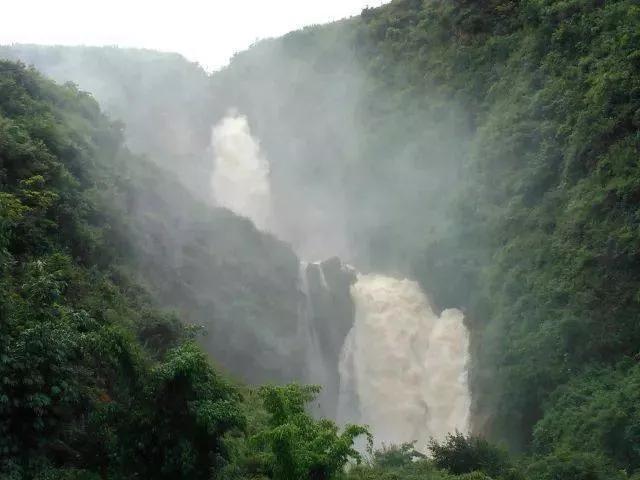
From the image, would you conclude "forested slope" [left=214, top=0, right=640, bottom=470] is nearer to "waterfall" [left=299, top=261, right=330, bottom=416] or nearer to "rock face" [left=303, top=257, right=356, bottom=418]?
"rock face" [left=303, top=257, right=356, bottom=418]

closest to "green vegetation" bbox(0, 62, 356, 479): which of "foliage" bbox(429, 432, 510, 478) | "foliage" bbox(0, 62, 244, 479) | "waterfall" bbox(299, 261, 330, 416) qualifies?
"foliage" bbox(0, 62, 244, 479)

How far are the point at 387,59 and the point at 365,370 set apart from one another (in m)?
24.3

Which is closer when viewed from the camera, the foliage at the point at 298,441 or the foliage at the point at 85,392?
the foliage at the point at 85,392

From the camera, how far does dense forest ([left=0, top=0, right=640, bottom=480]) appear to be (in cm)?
1026

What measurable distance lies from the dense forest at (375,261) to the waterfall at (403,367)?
1282 millimetres

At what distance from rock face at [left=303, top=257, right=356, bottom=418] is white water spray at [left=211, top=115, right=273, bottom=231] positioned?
1640cm

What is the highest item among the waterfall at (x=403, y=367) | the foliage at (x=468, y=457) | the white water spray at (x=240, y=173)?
the white water spray at (x=240, y=173)

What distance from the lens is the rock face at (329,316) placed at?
29672mm

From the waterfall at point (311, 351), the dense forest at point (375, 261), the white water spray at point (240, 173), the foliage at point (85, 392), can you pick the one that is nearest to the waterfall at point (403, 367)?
the waterfall at point (311, 351)

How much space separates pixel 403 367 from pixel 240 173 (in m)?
30.2

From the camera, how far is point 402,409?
91.8 ft

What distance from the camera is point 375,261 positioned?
3809 cm

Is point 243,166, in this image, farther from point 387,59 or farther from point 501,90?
point 501,90

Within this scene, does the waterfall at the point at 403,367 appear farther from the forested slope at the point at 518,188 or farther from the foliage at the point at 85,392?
the foliage at the point at 85,392
